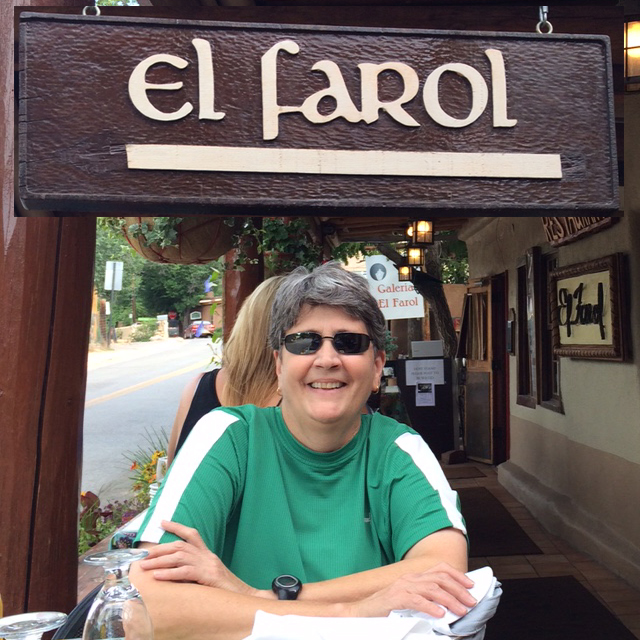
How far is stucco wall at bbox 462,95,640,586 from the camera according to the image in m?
3.90

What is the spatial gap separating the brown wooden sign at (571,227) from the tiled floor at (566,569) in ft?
7.36

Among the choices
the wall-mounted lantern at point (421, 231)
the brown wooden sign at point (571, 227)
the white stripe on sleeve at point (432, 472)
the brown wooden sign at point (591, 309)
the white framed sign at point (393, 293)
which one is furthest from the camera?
the white framed sign at point (393, 293)

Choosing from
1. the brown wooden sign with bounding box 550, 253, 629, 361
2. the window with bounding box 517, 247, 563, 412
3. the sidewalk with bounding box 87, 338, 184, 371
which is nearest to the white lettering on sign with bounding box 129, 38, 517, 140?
the brown wooden sign with bounding box 550, 253, 629, 361

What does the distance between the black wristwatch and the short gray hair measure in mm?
579

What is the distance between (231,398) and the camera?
8.57 feet

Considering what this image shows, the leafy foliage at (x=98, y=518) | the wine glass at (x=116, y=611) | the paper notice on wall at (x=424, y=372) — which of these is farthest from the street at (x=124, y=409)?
the wine glass at (x=116, y=611)

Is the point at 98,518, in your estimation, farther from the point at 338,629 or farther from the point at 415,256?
the point at 415,256

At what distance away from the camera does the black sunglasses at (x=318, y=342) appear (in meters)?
1.63

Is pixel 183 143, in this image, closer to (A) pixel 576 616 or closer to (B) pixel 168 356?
(A) pixel 576 616

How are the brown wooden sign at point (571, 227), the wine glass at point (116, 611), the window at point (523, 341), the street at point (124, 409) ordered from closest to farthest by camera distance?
the wine glass at point (116, 611) < the brown wooden sign at point (571, 227) < the window at point (523, 341) < the street at point (124, 409)

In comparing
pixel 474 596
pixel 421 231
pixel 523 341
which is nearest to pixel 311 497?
pixel 474 596

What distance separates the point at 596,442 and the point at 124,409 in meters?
10.4

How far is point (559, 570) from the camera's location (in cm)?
440

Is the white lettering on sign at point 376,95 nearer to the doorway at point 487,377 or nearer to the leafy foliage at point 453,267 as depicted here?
the doorway at point 487,377
